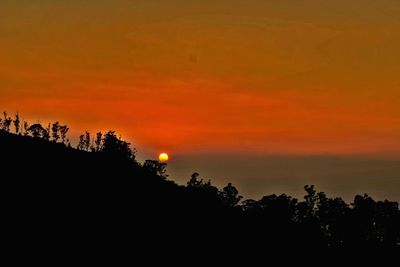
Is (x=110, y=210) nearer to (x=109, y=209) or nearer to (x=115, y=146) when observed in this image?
(x=109, y=209)

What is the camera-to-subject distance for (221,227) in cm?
11600

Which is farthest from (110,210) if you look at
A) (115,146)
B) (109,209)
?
(115,146)

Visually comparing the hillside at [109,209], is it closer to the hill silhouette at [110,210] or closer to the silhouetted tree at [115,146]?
the hill silhouette at [110,210]

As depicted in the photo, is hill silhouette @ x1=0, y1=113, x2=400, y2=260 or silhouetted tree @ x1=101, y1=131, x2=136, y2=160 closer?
hill silhouette @ x1=0, y1=113, x2=400, y2=260

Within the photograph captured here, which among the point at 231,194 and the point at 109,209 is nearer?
the point at 109,209

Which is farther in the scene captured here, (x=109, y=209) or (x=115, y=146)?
(x=115, y=146)

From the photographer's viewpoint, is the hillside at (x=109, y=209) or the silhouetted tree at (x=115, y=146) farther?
the silhouetted tree at (x=115, y=146)

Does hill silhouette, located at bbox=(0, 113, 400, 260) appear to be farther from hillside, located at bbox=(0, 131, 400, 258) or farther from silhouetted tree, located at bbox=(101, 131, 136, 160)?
silhouetted tree, located at bbox=(101, 131, 136, 160)

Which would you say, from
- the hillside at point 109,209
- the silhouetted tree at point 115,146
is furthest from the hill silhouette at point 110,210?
the silhouetted tree at point 115,146

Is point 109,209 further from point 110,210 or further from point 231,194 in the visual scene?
point 231,194

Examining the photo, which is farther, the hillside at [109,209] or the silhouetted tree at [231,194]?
the silhouetted tree at [231,194]

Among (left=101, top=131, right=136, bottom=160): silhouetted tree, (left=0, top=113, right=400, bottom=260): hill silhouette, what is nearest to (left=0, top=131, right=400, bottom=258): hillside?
(left=0, top=113, right=400, bottom=260): hill silhouette

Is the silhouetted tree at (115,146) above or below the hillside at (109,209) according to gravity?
above

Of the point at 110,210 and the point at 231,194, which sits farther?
the point at 231,194
